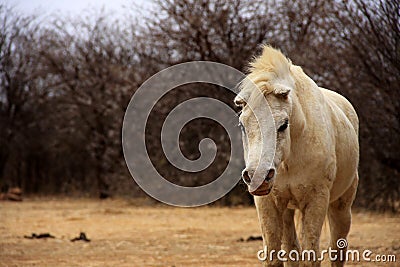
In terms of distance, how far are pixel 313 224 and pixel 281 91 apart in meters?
1.11

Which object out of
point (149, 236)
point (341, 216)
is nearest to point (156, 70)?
point (149, 236)

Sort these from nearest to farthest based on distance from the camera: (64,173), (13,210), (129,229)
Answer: (129,229)
(13,210)
(64,173)

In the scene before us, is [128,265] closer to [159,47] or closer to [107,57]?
[159,47]

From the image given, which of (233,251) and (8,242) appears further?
(8,242)

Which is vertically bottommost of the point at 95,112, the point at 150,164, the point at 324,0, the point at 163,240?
the point at 163,240

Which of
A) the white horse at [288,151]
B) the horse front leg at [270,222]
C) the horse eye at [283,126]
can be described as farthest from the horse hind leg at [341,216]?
the horse eye at [283,126]

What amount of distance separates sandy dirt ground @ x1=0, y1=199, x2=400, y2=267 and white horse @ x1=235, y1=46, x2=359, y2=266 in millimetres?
2635

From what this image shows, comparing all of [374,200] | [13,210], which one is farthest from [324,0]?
[13,210]

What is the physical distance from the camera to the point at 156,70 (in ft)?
62.5

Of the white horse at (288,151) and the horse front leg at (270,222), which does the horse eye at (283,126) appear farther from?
the horse front leg at (270,222)

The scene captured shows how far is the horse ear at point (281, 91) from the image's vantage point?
4.57 meters

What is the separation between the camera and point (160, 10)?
18844 mm

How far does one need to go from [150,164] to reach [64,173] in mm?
8659

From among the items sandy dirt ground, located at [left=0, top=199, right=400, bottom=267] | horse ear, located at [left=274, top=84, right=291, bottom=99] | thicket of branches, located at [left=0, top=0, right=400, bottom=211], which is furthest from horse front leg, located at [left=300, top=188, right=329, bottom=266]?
thicket of branches, located at [left=0, top=0, right=400, bottom=211]
